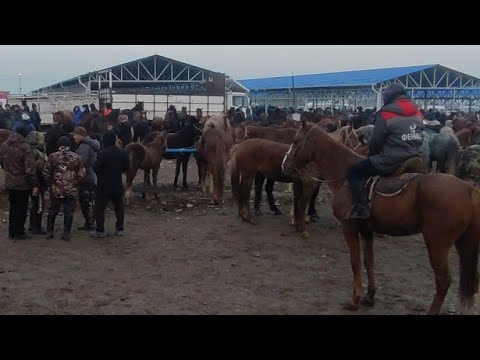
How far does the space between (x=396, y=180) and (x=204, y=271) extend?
3.13m

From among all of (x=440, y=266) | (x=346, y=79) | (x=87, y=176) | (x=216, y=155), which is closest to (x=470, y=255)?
(x=440, y=266)

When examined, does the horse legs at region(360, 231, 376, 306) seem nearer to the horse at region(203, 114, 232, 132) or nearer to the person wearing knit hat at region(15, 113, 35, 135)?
the person wearing knit hat at region(15, 113, 35, 135)

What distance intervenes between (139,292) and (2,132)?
7792 mm

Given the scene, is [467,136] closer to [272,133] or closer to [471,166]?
[471,166]

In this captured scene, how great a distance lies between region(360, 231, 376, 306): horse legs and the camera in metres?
6.22

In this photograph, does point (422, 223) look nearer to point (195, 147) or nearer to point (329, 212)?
point (329, 212)

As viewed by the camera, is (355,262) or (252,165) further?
(252,165)

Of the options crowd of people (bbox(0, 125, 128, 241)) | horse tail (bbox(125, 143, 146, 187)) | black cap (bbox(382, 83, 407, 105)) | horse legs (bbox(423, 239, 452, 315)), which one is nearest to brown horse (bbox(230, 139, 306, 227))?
horse tail (bbox(125, 143, 146, 187))

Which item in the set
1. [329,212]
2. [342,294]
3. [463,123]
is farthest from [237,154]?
[463,123]

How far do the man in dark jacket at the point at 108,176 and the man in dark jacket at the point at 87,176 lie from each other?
389 millimetres

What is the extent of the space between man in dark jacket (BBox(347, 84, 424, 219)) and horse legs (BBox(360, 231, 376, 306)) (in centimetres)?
58

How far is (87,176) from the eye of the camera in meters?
9.38

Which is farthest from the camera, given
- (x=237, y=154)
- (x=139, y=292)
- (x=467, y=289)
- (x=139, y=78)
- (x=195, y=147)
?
(x=139, y=78)

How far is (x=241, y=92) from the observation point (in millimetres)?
45188
